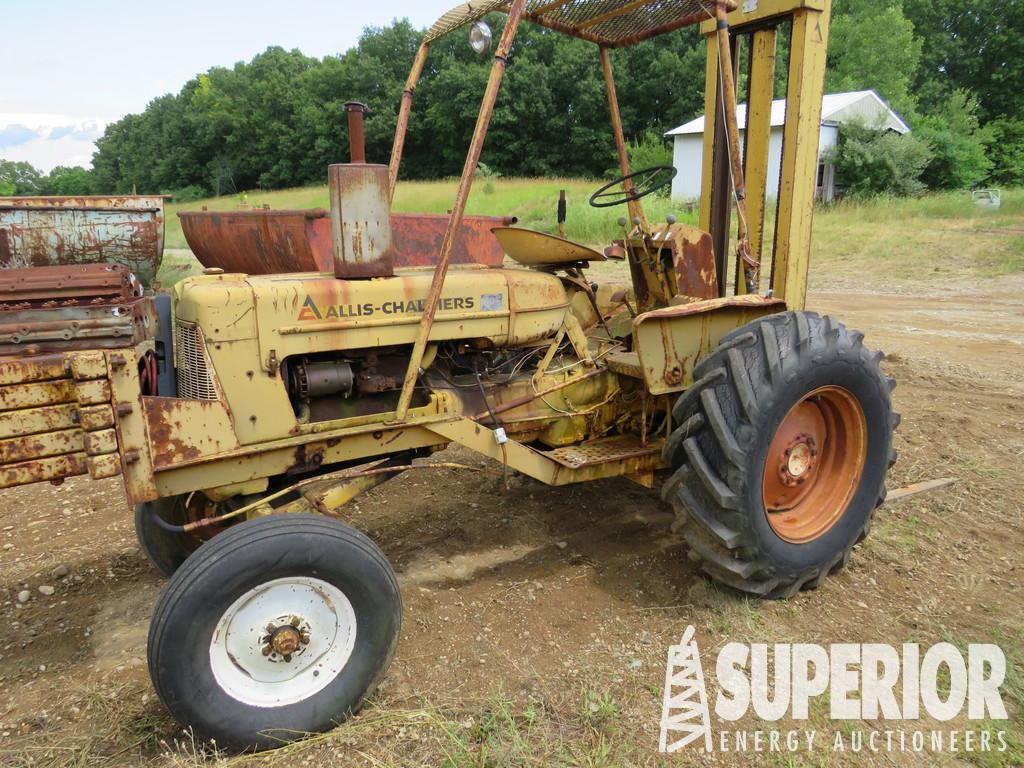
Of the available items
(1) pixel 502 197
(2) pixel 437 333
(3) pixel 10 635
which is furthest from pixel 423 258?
(1) pixel 502 197

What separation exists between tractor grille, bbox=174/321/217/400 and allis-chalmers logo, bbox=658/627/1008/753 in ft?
6.51

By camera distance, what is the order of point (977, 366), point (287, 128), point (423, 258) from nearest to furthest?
1. point (423, 258)
2. point (977, 366)
3. point (287, 128)

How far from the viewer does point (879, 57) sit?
34312 millimetres

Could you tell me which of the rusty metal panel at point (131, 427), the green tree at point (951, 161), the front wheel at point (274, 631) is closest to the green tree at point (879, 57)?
the green tree at point (951, 161)

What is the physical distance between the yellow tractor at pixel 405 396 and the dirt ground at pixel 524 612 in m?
0.22

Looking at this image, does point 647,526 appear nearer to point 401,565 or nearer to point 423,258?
point 401,565

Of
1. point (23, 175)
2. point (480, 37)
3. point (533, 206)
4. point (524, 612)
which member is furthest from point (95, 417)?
point (23, 175)

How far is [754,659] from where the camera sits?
274 cm

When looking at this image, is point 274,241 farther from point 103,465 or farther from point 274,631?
point 274,631

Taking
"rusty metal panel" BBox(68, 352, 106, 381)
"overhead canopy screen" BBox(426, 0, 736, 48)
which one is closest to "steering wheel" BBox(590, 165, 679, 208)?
"overhead canopy screen" BBox(426, 0, 736, 48)

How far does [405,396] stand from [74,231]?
4407mm

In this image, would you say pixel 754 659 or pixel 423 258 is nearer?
pixel 754 659

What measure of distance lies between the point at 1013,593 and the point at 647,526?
1.63 metres

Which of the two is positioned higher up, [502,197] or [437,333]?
[502,197]
